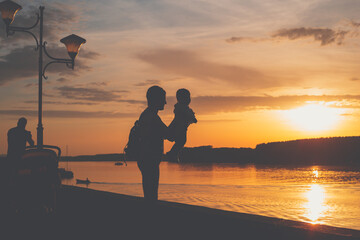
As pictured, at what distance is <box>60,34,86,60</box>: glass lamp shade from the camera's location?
13.4m

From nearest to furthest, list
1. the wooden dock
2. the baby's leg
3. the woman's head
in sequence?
the baby's leg
the woman's head
the wooden dock

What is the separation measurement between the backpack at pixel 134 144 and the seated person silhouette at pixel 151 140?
2.0 inches

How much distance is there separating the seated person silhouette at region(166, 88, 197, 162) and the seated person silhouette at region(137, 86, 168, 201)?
0.90 ft

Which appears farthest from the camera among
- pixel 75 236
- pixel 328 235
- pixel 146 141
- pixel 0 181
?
pixel 0 181

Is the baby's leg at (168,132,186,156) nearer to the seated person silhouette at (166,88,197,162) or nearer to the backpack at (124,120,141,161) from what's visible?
the seated person silhouette at (166,88,197,162)

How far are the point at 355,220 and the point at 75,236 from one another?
34.8 meters

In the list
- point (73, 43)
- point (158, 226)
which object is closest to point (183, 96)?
point (158, 226)

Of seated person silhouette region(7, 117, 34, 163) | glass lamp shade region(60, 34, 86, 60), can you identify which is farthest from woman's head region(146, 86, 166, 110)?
glass lamp shade region(60, 34, 86, 60)

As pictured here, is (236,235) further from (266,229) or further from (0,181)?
(0,181)

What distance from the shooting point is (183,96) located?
371 centimetres

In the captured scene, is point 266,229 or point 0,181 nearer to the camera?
point 266,229

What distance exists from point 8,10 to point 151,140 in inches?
437

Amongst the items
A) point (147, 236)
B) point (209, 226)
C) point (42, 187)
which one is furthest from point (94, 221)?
point (147, 236)

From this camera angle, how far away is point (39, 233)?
6.39 m
